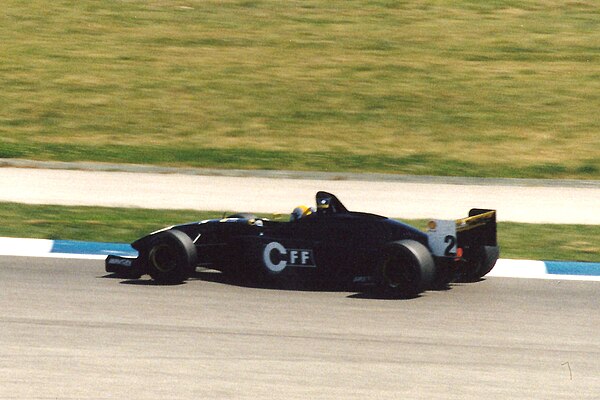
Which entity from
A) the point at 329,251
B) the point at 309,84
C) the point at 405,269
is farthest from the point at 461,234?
the point at 309,84

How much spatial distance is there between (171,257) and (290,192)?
5257 millimetres

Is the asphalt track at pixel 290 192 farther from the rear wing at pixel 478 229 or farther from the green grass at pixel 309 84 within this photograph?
the rear wing at pixel 478 229

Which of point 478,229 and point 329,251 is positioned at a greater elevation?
point 478,229

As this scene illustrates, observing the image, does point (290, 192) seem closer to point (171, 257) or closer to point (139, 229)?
point (139, 229)

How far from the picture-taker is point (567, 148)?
55.4 ft

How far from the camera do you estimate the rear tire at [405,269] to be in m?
8.19

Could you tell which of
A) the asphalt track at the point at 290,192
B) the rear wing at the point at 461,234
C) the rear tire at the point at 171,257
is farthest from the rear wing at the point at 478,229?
the asphalt track at the point at 290,192

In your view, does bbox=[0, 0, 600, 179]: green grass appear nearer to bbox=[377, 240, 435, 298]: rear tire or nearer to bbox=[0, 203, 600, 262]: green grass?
bbox=[0, 203, 600, 262]: green grass

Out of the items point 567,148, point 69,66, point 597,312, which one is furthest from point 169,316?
point 69,66

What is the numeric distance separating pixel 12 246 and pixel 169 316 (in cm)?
347

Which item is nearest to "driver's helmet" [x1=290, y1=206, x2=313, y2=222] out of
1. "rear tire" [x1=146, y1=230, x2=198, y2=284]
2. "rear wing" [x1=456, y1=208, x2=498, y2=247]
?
"rear tire" [x1=146, y1=230, x2=198, y2=284]

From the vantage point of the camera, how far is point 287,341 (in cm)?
711

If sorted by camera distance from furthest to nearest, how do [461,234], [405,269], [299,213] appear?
[299,213], [461,234], [405,269]

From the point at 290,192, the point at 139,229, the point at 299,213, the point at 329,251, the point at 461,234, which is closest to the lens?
the point at 461,234
